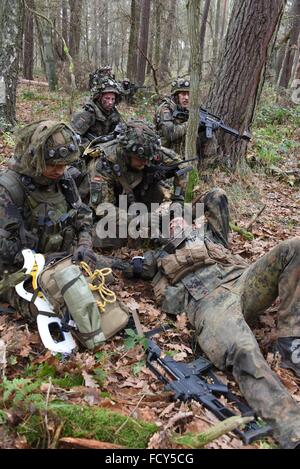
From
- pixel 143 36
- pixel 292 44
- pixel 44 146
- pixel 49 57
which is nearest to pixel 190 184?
pixel 44 146

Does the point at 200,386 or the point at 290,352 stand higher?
the point at 290,352

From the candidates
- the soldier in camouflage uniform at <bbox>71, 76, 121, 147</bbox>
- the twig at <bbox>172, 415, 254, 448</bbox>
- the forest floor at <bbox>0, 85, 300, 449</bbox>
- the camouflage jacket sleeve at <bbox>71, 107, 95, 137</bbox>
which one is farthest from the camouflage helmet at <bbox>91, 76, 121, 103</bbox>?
the twig at <bbox>172, 415, 254, 448</bbox>

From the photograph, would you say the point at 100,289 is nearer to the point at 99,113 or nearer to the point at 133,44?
the point at 99,113

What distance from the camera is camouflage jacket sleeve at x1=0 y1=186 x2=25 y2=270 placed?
4406 mm

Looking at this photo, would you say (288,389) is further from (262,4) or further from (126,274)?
(262,4)

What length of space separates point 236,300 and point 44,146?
2424 millimetres

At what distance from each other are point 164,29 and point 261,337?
63.0 ft

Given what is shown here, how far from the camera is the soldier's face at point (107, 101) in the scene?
8914 millimetres

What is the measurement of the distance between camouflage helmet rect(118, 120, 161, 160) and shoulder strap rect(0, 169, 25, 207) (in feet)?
5.68

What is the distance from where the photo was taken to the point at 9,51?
30.7 feet

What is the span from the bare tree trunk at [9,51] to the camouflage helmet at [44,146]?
5.57 metres

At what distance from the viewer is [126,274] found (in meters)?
5.38

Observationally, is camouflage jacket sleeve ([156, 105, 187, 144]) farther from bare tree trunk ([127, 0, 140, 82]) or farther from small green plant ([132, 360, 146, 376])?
bare tree trunk ([127, 0, 140, 82])

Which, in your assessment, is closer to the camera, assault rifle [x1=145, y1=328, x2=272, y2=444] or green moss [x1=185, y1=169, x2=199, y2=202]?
assault rifle [x1=145, y1=328, x2=272, y2=444]
